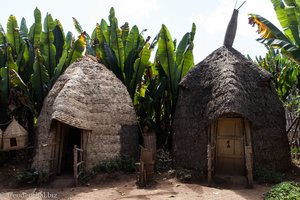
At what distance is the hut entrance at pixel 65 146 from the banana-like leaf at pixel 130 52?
260 cm

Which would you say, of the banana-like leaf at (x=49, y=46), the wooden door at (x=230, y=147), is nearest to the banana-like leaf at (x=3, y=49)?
the banana-like leaf at (x=49, y=46)

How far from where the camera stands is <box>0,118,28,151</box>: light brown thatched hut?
29.8 feet

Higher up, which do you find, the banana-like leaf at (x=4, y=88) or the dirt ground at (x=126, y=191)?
the banana-like leaf at (x=4, y=88)

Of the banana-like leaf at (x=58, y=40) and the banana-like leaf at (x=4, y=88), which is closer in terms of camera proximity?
the banana-like leaf at (x=4, y=88)

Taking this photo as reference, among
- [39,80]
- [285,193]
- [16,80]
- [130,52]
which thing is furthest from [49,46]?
[285,193]

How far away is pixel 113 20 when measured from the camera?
11.3 m

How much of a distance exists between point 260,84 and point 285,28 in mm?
1727

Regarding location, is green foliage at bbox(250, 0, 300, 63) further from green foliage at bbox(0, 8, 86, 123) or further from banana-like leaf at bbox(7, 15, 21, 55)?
banana-like leaf at bbox(7, 15, 21, 55)

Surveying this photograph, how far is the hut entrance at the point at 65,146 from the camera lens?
9.27 m

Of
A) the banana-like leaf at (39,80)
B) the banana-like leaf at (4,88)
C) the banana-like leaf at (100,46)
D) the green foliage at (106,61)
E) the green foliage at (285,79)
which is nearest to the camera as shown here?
the banana-like leaf at (39,80)

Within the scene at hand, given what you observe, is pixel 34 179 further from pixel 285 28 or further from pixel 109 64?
pixel 285 28

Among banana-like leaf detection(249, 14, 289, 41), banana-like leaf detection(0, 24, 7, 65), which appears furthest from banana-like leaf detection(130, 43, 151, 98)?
banana-like leaf detection(0, 24, 7, 65)

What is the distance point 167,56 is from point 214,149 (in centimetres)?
340

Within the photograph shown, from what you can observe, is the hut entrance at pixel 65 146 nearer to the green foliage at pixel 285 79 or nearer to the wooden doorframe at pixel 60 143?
the wooden doorframe at pixel 60 143
